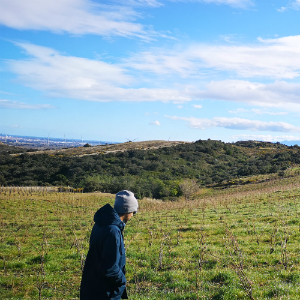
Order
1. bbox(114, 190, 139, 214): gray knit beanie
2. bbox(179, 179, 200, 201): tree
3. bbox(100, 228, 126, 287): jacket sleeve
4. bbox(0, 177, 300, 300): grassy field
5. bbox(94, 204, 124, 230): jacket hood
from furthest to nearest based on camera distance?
bbox(179, 179, 200, 201): tree
bbox(0, 177, 300, 300): grassy field
bbox(114, 190, 139, 214): gray knit beanie
bbox(94, 204, 124, 230): jacket hood
bbox(100, 228, 126, 287): jacket sleeve

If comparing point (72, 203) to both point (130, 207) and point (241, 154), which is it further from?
point (241, 154)

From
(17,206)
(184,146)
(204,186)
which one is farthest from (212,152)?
(17,206)

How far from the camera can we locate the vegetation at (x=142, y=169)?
54.0m

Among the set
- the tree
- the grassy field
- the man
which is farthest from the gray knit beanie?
the tree

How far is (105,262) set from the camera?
386 cm

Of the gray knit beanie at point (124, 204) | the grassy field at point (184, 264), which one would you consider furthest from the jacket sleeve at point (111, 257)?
the grassy field at point (184, 264)

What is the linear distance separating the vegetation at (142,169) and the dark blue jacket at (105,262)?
44364 millimetres

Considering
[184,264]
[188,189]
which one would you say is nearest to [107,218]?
[184,264]

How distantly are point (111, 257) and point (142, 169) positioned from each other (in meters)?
62.1

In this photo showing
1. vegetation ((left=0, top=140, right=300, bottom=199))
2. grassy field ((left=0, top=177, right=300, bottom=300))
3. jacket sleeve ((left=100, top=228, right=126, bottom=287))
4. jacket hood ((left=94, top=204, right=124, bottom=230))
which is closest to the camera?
jacket sleeve ((left=100, top=228, right=126, bottom=287))

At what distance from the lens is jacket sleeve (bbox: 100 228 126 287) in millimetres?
3844

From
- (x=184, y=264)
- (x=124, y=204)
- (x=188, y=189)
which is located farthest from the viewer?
(x=188, y=189)

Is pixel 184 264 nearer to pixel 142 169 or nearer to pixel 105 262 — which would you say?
pixel 105 262

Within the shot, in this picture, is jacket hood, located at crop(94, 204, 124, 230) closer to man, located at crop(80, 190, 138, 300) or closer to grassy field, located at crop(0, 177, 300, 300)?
man, located at crop(80, 190, 138, 300)
